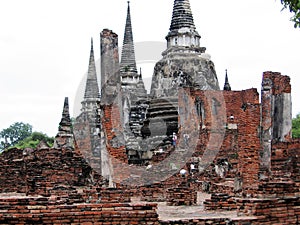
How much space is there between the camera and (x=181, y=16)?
25.7 m

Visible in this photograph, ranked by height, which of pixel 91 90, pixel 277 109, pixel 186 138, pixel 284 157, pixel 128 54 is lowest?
pixel 284 157

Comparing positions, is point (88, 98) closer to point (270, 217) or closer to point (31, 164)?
point (31, 164)

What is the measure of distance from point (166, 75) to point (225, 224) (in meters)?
17.9

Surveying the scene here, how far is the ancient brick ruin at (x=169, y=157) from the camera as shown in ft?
20.7

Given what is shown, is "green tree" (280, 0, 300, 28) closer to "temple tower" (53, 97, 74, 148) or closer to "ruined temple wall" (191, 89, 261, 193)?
"ruined temple wall" (191, 89, 261, 193)

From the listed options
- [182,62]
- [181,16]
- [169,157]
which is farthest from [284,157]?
[181,16]

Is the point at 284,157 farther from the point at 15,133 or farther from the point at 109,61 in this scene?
the point at 15,133

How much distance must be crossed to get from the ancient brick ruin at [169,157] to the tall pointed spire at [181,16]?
51mm

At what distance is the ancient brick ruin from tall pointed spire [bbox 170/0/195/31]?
0.17 feet

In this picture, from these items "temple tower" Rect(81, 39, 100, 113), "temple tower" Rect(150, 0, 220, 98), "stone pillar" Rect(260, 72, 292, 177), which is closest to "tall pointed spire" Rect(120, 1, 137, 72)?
"temple tower" Rect(150, 0, 220, 98)

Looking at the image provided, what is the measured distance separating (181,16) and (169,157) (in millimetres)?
12133

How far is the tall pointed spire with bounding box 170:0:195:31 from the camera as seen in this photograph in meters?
25.5

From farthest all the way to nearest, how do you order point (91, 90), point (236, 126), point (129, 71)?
point (91, 90) → point (129, 71) → point (236, 126)

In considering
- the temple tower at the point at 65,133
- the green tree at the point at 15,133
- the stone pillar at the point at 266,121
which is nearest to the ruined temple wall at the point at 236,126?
the stone pillar at the point at 266,121
